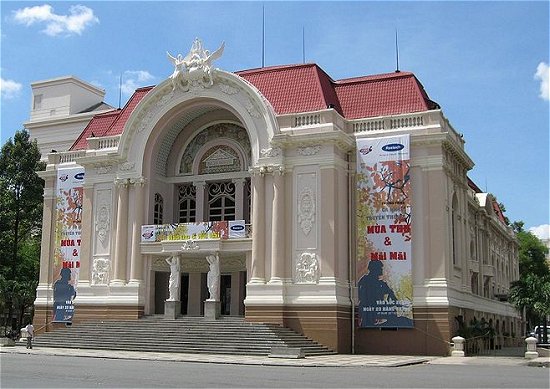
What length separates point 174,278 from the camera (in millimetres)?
37219

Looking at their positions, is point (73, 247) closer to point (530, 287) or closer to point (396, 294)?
point (396, 294)

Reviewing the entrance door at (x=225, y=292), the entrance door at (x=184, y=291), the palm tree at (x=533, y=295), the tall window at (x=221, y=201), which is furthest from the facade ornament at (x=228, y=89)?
the palm tree at (x=533, y=295)

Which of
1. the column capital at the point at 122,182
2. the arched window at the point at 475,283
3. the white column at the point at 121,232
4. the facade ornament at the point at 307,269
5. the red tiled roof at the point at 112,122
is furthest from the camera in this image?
the arched window at the point at 475,283

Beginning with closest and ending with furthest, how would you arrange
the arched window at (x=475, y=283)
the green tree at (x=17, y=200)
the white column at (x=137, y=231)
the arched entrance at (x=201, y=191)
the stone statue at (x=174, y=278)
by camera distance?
the stone statue at (x=174, y=278) < the white column at (x=137, y=231) < the arched entrance at (x=201, y=191) < the arched window at (x=475, y=283) < the green tree at (x=17, y=200)

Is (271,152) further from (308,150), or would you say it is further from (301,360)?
(301,360)

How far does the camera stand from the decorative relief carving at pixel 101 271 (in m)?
39.2

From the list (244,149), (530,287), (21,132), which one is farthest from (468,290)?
(21,132)

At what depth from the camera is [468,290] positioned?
3791cm

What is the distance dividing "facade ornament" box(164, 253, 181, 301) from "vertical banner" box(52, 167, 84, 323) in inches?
273

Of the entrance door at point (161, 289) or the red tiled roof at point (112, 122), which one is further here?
→ the red tiled roof at point (112, 122)

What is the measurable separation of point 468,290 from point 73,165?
2384 centimetres

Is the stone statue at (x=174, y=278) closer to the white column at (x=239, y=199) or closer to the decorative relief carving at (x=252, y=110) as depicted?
the white column at (x=239, y=199)

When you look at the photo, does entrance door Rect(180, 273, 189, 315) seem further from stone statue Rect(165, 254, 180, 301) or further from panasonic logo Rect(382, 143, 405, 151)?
panasonic logo Rect(382, 143, 405, 151)

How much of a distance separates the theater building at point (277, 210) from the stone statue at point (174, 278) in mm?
164
